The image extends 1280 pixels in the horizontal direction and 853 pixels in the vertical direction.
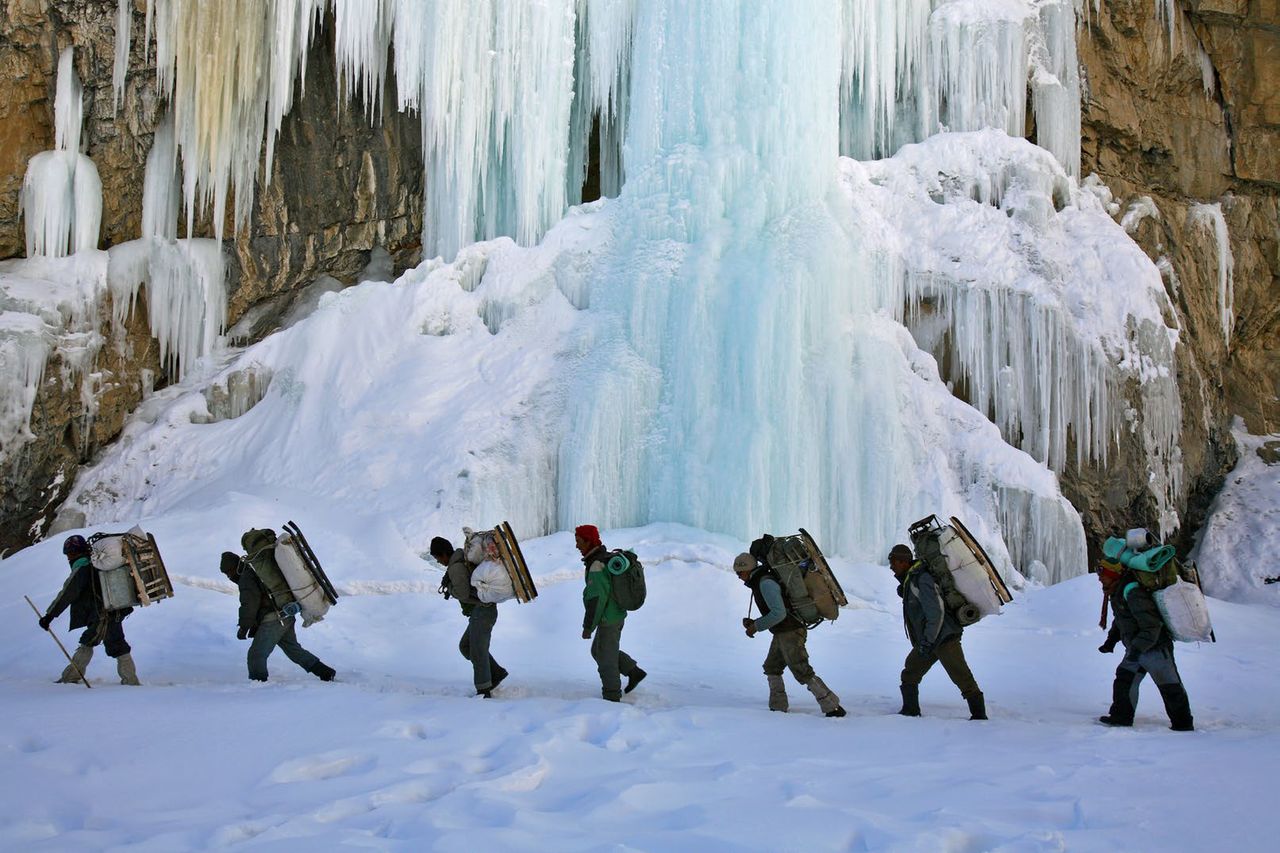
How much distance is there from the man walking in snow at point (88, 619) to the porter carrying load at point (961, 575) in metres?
4.75

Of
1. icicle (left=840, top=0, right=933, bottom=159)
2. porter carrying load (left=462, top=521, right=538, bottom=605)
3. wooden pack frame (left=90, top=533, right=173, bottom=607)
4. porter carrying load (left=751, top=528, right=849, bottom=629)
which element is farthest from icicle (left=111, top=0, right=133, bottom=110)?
porter carrying load (left=751, top=528, right=849, bottom=629)

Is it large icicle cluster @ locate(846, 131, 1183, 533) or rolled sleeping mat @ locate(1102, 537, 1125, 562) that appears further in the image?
large icicle cluster @ locate(846, 131, 1183, 533)

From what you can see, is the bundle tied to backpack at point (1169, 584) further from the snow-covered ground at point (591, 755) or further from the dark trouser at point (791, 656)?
the dark trouser at point (791, 656)

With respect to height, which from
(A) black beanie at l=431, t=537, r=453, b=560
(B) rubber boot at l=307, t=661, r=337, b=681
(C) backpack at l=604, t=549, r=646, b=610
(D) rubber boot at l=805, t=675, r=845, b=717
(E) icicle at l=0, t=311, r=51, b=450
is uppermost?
(E) icicle at l=0, t=311, r=51, b=450

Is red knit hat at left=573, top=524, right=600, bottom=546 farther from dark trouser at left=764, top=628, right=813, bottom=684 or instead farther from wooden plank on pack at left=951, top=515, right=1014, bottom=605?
wooden plank on pack at left=951, top=515, right=1014, bottom=605

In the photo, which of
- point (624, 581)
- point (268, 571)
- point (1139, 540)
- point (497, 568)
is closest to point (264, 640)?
point (268, 571)

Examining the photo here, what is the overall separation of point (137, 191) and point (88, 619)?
1110 centimetres

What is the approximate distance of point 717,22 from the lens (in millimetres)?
14305

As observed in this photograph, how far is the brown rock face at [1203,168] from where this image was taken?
16438 mm

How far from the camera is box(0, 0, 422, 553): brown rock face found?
47.9 ft

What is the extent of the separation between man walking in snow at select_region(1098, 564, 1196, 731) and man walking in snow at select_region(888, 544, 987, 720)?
2.41 ft

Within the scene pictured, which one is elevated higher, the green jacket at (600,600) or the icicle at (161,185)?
the icicle at (161,185)

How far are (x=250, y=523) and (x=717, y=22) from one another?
28.4 ft

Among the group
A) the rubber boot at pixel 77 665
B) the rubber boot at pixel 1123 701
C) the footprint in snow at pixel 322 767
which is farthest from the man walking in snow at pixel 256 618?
the rubber boot at pixel 1123 701
